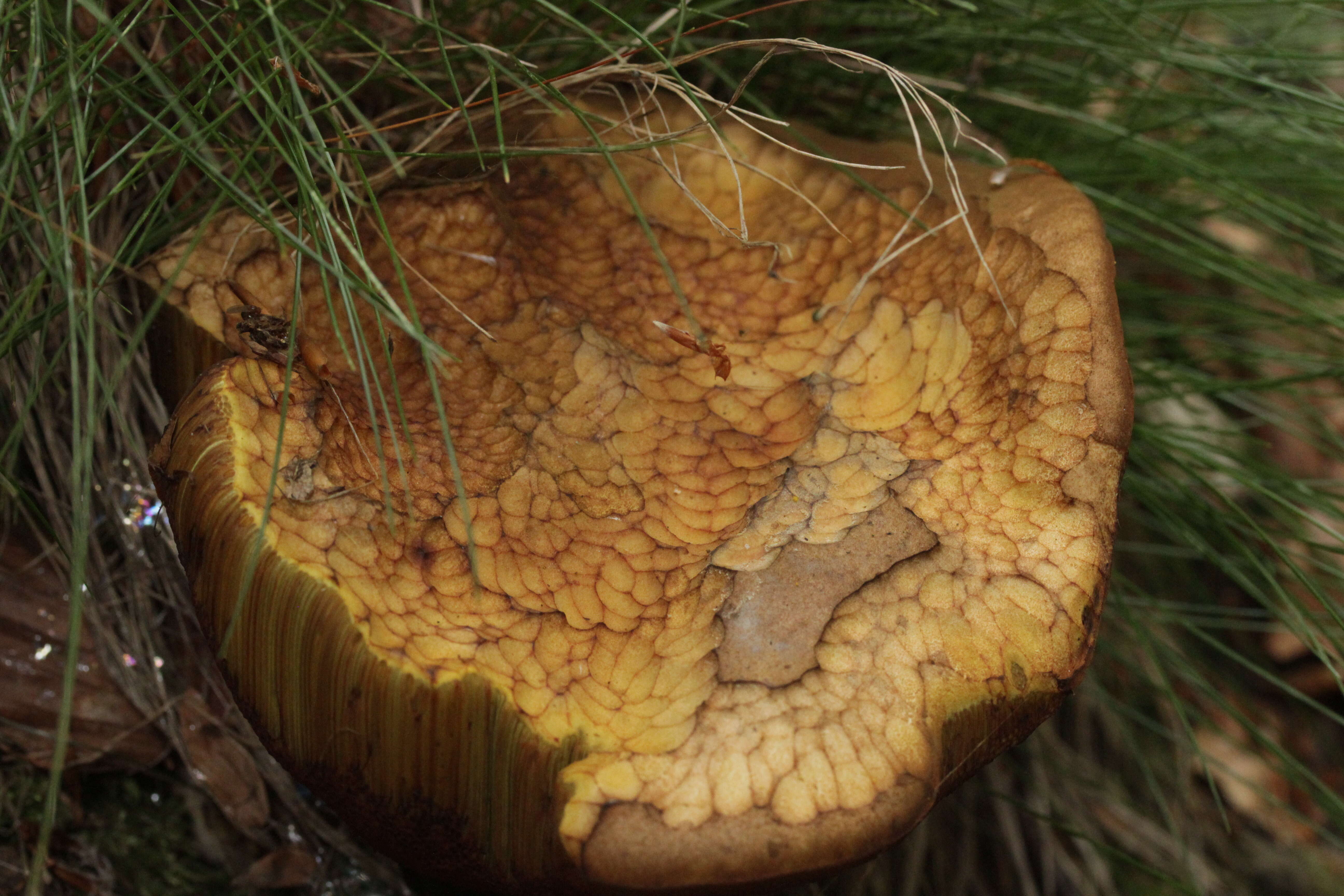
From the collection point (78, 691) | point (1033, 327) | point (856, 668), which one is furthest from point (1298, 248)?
point (78, 691)

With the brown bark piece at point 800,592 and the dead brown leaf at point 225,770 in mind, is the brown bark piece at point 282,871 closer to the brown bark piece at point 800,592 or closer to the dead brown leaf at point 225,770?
the dead brown leaf at point 225,770

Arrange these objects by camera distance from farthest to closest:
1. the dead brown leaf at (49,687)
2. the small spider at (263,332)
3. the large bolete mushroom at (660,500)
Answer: the dead brown leaf at (49,687), the small spider at (263,332), the large bolete mushroom at (660,500)

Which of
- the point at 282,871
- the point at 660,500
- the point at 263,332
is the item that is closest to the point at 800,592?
the point at 660,500

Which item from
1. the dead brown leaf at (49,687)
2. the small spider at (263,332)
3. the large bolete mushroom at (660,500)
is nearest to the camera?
the large bolete mushroom at (660,500)

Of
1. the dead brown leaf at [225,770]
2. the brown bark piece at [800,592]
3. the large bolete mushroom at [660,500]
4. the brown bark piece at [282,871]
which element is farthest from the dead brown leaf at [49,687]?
the brown bark piece at [800,592]

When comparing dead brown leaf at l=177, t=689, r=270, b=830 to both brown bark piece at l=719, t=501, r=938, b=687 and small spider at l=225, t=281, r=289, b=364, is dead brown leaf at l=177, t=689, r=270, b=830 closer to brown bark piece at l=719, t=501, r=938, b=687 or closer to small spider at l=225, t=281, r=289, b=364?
small spider at l=225, t=281, r=289, b=364

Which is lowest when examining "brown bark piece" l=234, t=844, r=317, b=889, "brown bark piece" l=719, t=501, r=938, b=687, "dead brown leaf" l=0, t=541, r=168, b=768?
"brown bark piece" l=234, t=844, r=317, b=889

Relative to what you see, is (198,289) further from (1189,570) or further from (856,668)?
(1189,570)

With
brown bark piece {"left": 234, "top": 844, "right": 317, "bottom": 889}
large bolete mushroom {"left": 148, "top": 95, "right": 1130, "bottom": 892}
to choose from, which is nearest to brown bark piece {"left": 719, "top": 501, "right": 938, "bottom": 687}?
large bolete mushroom {"left": 148, "top": 95, "right": 1130, "bottom": 892}
